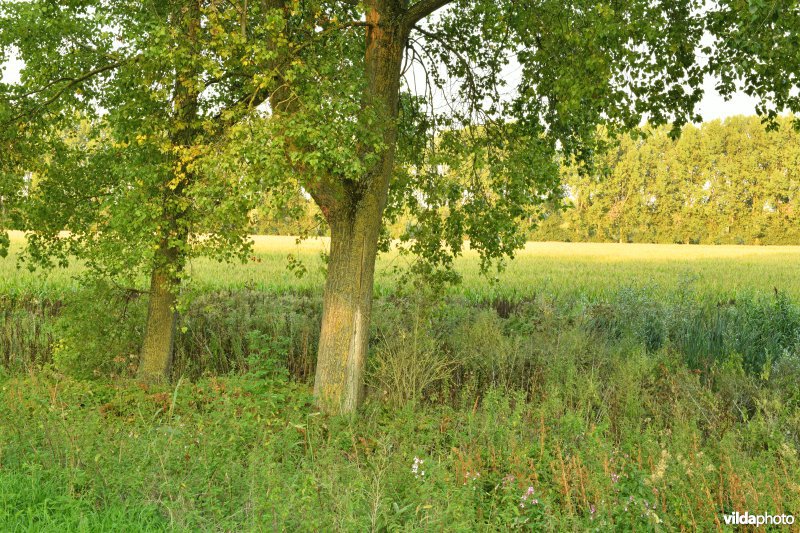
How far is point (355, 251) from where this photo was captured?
9109 mm

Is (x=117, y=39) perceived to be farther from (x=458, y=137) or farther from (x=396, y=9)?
(x=458, y=137)

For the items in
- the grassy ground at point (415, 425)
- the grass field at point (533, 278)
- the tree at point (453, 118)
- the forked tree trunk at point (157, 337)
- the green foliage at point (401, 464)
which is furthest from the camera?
the grass field at point (533, 278)

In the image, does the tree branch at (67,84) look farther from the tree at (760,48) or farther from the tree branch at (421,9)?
the tree at (760,48)

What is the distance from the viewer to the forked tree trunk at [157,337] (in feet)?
34.9

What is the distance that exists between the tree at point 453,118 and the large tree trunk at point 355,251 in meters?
0.02

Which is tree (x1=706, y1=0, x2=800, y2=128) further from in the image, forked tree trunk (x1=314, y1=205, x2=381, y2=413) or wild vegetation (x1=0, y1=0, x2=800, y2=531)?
forked tree trunk (x1=314, y1=205, x2=381, y2=413)

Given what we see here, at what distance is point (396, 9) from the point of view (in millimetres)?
9234

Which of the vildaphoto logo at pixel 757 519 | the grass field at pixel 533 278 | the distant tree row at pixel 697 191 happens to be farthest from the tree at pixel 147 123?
the distant tree row at pixel 697 191

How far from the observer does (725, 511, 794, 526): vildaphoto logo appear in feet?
16.8

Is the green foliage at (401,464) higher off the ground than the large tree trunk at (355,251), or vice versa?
the large tree trunk at (355,251)

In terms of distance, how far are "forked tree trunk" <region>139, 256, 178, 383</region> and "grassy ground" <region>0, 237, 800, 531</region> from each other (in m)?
0.44

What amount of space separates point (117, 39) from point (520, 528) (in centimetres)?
813

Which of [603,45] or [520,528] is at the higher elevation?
[603,45]

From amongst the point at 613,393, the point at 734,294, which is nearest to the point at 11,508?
the point at 613,393
